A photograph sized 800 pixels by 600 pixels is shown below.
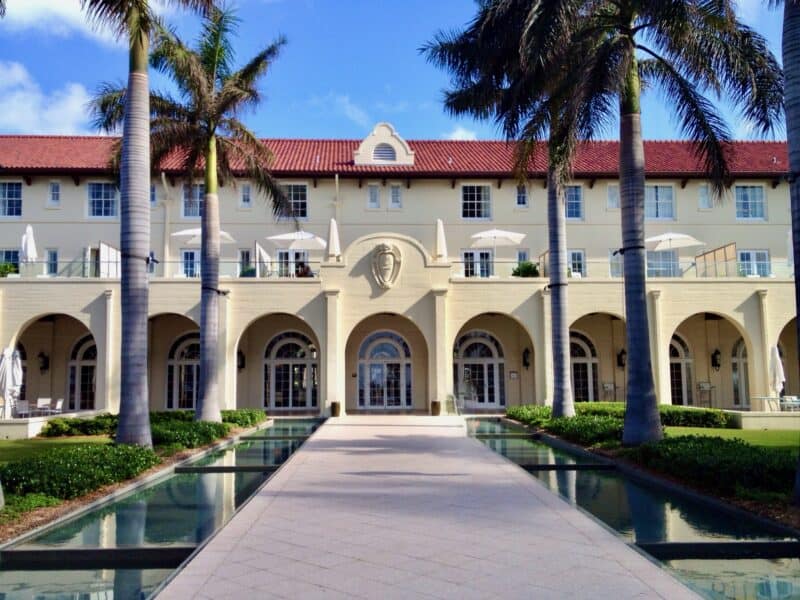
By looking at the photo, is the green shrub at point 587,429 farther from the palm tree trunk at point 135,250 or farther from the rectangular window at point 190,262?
the rectangular window at point 190,262

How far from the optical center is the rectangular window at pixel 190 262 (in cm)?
3003

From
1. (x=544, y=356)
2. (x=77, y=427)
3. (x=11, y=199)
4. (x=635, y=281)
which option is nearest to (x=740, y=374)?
(x=544, y=356)

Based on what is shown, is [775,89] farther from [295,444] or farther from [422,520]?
[295,444]

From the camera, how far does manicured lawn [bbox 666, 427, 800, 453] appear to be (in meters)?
16.6

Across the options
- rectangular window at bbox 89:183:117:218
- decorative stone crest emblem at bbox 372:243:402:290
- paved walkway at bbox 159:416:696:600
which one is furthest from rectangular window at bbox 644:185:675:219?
rectangular window at bbox 89:183:117:218

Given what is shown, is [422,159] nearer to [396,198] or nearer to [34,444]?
[396,198]

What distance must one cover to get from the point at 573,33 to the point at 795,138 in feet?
22.6

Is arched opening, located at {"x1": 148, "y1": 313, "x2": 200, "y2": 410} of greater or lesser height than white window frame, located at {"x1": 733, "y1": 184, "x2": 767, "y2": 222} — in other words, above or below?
below

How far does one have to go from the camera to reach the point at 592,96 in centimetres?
1459

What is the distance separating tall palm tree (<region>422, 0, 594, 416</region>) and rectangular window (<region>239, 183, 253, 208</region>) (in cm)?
1267

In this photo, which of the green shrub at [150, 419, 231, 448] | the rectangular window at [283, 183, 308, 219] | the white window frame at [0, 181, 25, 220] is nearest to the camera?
the green shrub at [150, 419, 231, 448]

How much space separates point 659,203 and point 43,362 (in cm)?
2564

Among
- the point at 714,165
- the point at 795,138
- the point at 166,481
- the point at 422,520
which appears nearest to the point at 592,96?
the point at 714,165

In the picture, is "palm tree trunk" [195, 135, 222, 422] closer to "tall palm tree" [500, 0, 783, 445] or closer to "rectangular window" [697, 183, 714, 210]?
"tall palm tree" [500, 0, 783, 445]
